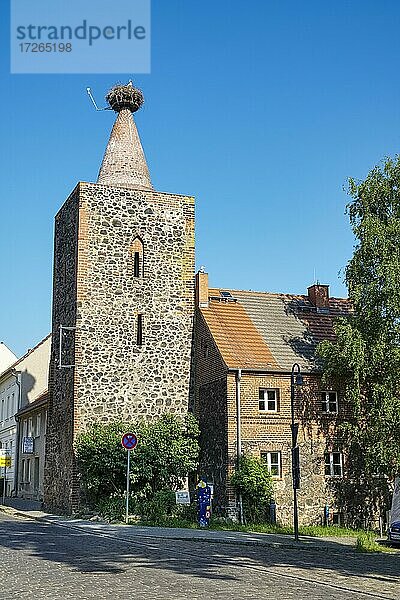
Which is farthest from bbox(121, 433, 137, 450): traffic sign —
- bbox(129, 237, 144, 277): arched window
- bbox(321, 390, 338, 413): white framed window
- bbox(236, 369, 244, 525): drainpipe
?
bbox(129, 237, 144, 277): arched window

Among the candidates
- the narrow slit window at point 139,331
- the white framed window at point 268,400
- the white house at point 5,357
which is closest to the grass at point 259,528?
the white framed window at point 268,400

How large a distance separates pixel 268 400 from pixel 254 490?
392cm

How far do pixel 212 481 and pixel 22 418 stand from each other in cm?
2322

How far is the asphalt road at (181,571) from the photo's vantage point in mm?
12242

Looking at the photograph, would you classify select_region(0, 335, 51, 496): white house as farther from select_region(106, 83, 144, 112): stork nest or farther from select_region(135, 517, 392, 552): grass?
select_region(135, 517, 392, 552): grass

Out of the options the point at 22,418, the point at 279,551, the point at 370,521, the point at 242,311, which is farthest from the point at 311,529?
the point at 22,418

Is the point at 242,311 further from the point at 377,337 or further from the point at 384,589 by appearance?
the point at 384,589

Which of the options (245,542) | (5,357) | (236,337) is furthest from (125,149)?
(5,357)

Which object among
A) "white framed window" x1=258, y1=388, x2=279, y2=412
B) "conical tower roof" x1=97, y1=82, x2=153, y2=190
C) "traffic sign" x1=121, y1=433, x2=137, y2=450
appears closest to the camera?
"traffic sign" x1=121, y1=433, x2=137, y2=450

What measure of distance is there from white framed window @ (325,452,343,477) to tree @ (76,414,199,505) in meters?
5.40

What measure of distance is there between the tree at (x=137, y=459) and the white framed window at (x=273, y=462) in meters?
3.32

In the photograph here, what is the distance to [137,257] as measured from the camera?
3531cm

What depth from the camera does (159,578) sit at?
13766mm

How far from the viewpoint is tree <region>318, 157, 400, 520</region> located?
2938 centimetres
